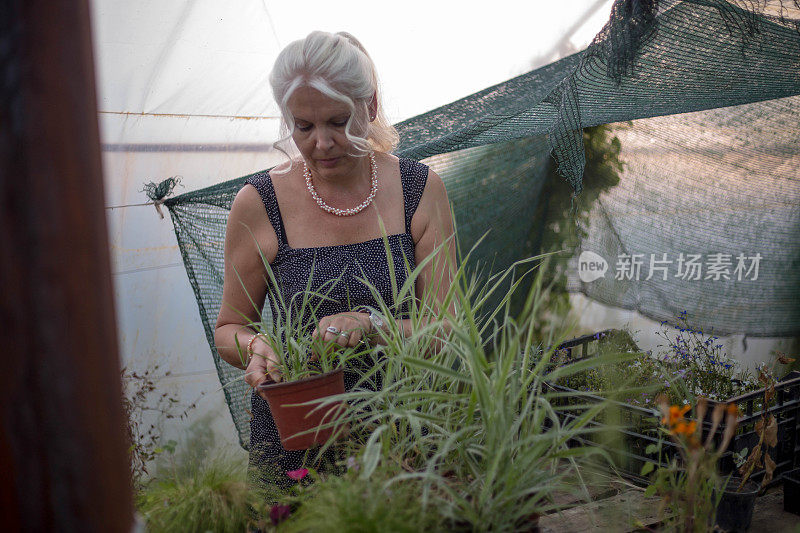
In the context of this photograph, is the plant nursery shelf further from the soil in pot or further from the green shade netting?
the green shade netting

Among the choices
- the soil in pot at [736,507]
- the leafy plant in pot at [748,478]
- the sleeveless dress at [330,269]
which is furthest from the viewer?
the sleeveless dress at [330,269]

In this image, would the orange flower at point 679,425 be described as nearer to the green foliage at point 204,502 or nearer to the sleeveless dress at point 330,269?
the green foliage at point 204,502

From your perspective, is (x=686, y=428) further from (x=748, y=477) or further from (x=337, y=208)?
(x=337, y=208)

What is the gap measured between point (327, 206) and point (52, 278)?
1.33 metres

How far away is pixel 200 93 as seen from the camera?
368 centimetres

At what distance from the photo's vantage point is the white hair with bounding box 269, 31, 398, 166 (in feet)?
4.59

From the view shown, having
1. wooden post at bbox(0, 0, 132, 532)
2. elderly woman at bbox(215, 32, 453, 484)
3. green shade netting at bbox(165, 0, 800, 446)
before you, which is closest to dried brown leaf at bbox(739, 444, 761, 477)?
elderly woman at bbox(215, 32, 453, 484)

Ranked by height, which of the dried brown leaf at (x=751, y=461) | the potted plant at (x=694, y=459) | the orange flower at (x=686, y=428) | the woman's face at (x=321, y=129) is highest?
the woman's face at (x=321, y=129)

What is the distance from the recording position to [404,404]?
0.83 metres

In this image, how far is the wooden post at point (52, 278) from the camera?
14.1 inches

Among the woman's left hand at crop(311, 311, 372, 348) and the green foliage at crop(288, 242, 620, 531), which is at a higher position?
the woman's left hand at crop(311, 311, 372, 348)

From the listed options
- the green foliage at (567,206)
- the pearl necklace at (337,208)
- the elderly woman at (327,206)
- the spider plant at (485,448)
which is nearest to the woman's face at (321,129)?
the elderly woman at (327,206)

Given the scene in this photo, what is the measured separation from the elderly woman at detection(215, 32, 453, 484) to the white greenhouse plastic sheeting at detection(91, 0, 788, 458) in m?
2.10

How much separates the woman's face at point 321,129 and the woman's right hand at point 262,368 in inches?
24.0
